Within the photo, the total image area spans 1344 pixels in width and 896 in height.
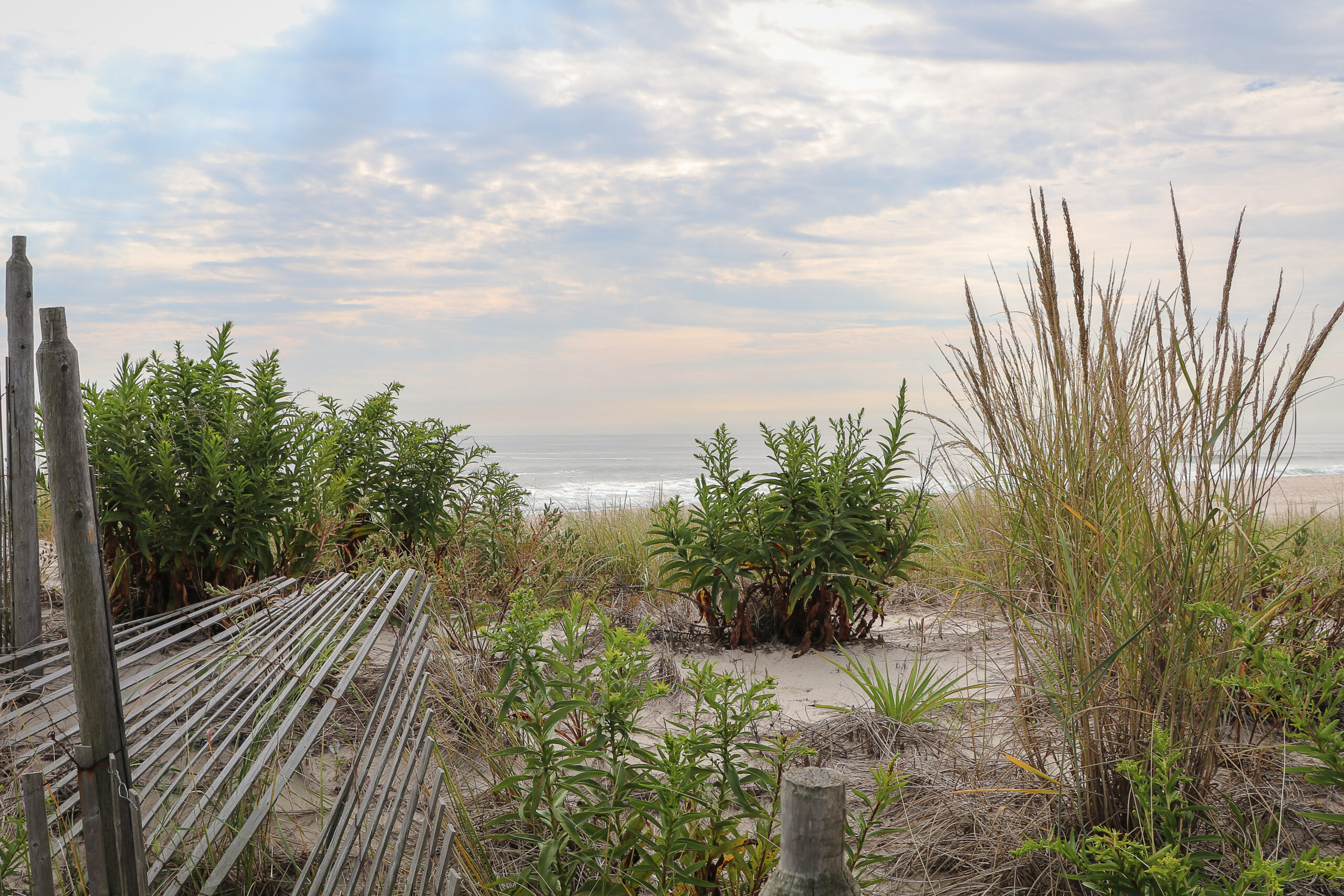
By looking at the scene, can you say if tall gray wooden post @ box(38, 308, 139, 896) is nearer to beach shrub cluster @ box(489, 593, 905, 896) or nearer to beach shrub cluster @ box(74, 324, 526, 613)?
beach shrub cluster @ box(489, 593, 905, 896)

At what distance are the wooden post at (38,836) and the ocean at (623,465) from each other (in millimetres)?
2934

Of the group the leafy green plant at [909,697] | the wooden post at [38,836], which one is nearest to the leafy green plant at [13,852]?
the wooden post at [38,836]

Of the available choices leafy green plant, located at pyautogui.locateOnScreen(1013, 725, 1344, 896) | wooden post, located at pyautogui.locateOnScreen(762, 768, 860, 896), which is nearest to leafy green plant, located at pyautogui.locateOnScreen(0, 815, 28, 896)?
wooden post, located at pyautogui.locateOnScreen(762, 768, 860, 896)

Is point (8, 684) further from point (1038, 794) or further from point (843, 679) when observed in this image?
point (1038, 794)

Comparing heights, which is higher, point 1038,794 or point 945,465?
point 945,465

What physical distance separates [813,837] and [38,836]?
3.76 feet

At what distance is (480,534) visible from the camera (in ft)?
15.3

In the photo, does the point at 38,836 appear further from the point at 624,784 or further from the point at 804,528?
the point at 804,528

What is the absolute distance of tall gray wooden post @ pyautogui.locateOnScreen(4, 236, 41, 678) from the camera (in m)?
3.04

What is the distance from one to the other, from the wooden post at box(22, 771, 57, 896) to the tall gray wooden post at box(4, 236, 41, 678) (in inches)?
95.8

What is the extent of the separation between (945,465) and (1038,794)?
1.65 meters

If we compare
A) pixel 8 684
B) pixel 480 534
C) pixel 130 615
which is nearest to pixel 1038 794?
pixel 480 534

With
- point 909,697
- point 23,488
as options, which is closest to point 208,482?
point 23,488

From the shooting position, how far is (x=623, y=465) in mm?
33500
